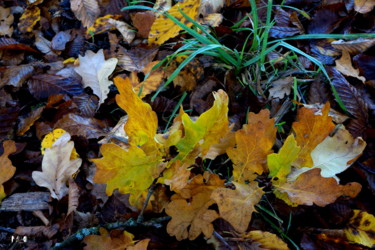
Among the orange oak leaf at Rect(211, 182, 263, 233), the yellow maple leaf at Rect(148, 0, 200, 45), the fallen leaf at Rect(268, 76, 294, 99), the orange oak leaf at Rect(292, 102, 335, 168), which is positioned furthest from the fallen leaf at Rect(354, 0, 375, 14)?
the orange oak leaf at Rect(211, 182, 263, 233)

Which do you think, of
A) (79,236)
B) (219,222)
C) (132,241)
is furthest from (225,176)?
(79,236)

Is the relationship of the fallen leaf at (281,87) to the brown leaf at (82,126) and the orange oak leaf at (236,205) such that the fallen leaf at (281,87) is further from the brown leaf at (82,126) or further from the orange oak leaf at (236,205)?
the brown leaf at (82,126)

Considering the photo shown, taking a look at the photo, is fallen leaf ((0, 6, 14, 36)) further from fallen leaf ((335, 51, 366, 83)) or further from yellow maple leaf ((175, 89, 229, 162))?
fallen leaf ((335, 51, 366, 83))

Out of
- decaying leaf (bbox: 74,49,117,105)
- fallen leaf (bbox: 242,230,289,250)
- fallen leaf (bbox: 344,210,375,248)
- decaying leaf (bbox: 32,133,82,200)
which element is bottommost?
fallen leaf (bbox: 344,210,375,248)

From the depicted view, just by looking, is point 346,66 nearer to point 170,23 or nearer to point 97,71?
point 170,23

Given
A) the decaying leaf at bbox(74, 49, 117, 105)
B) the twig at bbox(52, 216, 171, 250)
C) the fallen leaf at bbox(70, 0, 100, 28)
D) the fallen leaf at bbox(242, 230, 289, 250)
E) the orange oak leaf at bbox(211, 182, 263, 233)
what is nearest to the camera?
the orange oak leaf at bbox(211, 182, 263, 233)

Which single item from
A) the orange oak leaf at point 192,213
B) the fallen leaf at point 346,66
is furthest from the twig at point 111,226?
the fallen leaf at point 346,66
